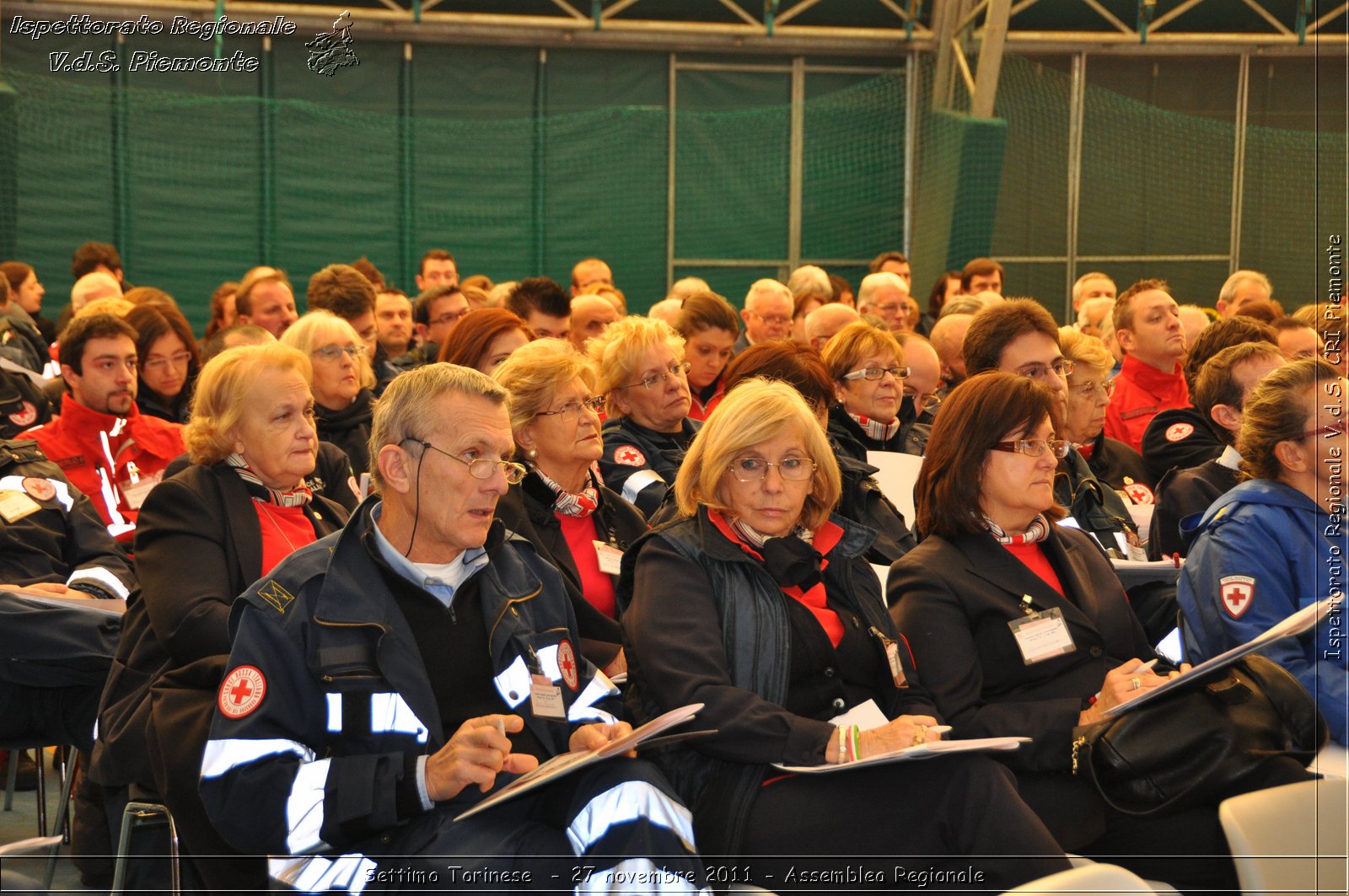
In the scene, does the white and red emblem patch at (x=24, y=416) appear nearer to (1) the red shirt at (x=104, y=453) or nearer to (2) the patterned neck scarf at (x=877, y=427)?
(1) the red shirt at (x=104, y=453)

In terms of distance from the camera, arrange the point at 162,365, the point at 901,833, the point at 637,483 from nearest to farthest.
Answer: the point at 901,833
the point at 637,483
the point at 162,365

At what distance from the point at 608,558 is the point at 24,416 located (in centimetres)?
291

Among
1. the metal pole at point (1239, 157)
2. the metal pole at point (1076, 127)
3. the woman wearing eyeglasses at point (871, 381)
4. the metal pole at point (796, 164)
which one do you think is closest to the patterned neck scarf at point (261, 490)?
the woman wearing eyeglasses at point (871, 381)

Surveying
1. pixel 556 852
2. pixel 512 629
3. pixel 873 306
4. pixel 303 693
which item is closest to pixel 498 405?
pixel 512 629

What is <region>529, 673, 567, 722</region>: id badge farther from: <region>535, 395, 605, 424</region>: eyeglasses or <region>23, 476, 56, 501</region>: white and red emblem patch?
<region>23, 476, 56, 501</region>: white and red emblem patch

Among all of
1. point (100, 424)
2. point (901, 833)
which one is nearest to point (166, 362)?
point (100, 424)

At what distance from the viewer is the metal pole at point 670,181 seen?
458 inches

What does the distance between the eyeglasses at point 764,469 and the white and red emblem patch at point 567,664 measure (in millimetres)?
579

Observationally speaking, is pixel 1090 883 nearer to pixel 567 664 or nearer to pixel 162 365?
pixel 567 664

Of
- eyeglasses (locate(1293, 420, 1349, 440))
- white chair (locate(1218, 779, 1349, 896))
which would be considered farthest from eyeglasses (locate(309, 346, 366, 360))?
white chair (locate(1218, 779, 1349, 896))

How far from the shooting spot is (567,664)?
2.42m

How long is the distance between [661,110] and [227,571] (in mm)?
9285

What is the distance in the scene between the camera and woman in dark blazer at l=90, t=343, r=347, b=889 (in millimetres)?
2580

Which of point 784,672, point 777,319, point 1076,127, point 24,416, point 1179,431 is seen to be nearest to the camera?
point 784,672
